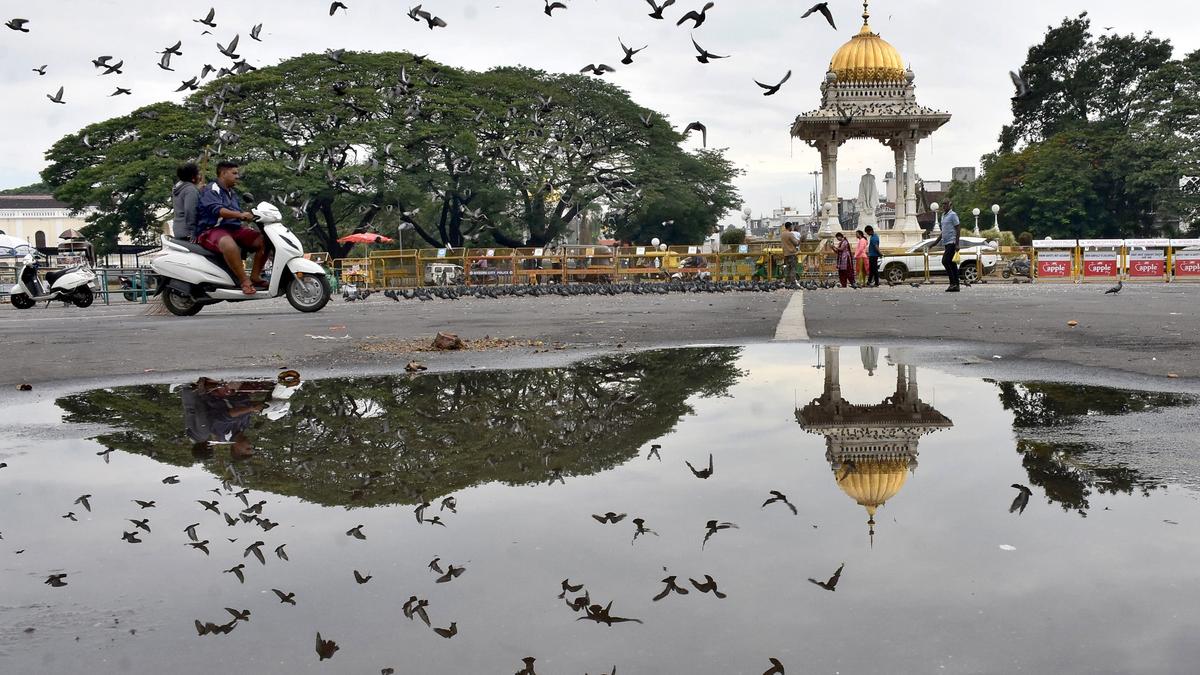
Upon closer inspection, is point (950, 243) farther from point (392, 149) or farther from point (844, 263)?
point (392, 149)

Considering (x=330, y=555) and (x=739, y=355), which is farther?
(x=739, y=355)

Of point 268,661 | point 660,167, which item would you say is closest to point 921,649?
point 268,661

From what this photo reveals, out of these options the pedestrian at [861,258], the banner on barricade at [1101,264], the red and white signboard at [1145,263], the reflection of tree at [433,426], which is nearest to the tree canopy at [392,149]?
the pedestrian at [861,258]

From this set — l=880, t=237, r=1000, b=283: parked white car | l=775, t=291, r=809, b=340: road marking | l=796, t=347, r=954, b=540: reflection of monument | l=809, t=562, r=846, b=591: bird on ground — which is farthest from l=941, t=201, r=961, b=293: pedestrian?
l=809, t=562, r=846, b=591: bird on ground

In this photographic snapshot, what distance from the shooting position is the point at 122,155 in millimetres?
46281

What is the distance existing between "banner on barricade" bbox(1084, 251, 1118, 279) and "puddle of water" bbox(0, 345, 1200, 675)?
1054 inches

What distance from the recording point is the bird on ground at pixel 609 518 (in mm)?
3073

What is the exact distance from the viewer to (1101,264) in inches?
1161

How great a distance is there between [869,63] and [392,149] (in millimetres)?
19991

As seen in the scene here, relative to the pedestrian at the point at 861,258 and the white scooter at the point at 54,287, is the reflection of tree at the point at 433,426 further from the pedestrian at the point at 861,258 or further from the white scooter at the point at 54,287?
the pedestrian at the point at 861,258

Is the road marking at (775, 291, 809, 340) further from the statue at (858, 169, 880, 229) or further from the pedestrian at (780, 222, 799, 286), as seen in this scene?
the statue at (858, 169, 880, 229)

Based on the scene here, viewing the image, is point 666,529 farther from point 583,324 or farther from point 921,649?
point 583,324

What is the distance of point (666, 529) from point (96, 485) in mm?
2079

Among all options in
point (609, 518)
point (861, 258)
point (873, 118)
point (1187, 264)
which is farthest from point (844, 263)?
point (609, 518)
